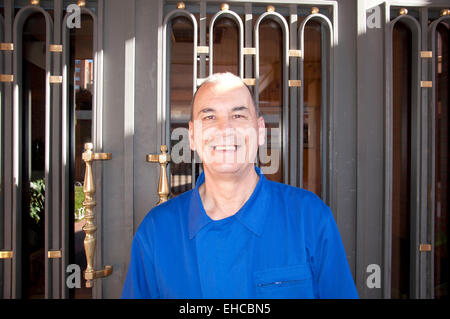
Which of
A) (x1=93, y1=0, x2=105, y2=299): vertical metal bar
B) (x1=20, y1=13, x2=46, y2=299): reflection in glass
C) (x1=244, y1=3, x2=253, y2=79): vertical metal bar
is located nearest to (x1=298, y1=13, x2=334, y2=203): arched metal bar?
(x1=244, y1=3, x2=253, y2=79): vertical metal bar

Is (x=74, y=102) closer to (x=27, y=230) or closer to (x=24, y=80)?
(x=24, y=80)

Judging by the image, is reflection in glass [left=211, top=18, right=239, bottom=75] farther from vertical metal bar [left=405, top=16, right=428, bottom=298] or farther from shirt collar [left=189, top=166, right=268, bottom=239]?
vertical metal bar [left=405, top=16, right=428, bottom=298]

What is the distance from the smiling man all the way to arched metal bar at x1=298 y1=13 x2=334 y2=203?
0.60 metres

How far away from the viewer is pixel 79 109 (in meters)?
1.71

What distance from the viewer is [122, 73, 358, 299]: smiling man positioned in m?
1.09

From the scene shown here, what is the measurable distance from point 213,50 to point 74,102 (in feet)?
2.54

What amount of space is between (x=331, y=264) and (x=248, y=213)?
0.32 m

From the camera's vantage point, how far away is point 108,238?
168 cm

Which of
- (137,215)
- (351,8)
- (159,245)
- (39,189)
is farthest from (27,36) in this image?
(351,8)

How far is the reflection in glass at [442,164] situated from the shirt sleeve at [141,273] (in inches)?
61.1

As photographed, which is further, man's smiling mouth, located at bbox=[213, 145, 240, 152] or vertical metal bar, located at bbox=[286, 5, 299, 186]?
vertical metal bar, located at bbox=[286, 5, 299, 186]

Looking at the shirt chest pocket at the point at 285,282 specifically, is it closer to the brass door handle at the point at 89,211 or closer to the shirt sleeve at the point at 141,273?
the shirt sleeve at the point at 141,273

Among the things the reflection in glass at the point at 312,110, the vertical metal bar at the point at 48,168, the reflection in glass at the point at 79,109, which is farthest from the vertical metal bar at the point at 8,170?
the reflection in glass at the point at 312,110

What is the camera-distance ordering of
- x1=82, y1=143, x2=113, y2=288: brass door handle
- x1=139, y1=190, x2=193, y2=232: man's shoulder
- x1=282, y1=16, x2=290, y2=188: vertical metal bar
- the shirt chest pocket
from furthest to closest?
x1=282, y1=16, x2=290, y2=188: vertical metal bar → x1=82, y1=143, x2=113, y2=288: brass door handle → x1=139, y1=190, x2=193, y2=232: man's shoulder → the shirt chest pocket
